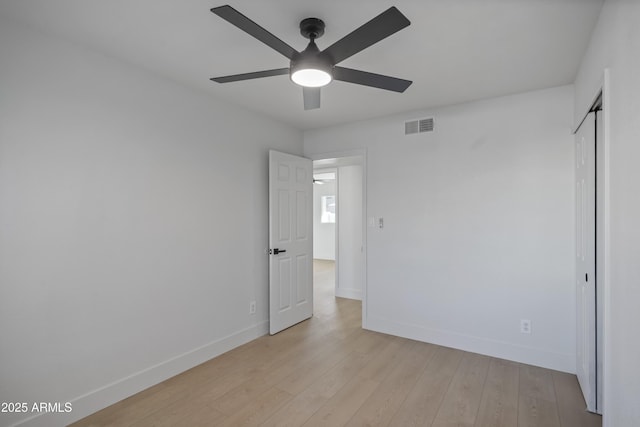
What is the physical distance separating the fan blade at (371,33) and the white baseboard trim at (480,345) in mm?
2918

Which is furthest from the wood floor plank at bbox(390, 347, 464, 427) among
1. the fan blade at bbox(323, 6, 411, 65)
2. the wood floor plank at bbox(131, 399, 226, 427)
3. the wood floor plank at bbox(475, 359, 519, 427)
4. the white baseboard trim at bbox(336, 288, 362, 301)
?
the fan blade at bbox(323, 6, 411, 65)

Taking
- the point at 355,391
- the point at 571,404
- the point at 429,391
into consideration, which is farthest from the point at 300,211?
the point at 571,404

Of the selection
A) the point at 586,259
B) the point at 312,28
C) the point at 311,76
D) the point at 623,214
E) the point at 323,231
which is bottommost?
the point at 323,231

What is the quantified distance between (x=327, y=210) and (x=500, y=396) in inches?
284

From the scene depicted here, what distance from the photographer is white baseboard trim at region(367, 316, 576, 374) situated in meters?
2.78

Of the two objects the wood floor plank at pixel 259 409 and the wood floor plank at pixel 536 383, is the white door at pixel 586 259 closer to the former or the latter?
the wood floor plank at pixel 536 383

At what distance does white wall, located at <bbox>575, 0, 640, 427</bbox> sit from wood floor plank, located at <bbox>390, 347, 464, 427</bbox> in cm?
101

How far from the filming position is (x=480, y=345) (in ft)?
10.2

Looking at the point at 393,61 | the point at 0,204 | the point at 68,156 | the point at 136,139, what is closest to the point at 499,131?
the point at 393,61

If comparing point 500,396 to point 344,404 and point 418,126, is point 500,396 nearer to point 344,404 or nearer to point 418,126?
point 344,404

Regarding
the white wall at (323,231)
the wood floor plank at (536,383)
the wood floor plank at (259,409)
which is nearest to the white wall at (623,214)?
the wood floor plank at (536,383)

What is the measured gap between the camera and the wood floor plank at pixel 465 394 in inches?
83.5

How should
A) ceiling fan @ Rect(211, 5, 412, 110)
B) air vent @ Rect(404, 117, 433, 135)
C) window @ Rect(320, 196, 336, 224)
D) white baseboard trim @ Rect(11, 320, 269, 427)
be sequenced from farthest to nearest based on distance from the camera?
window @ Rect(320, 196, 336, 224) < air vent @ Rect(404, 117, 433, 135) < white baseboard trim @ Rect(11, 320, 269, 427) < ceiling fan @ Rect(211, 5, 412, 110)

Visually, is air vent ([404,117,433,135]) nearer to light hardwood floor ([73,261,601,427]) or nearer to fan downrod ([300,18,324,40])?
fan downrod ([300,18,324,40])
